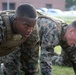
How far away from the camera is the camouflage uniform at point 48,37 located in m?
4.88

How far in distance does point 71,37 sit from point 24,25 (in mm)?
954

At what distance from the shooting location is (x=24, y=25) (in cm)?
413

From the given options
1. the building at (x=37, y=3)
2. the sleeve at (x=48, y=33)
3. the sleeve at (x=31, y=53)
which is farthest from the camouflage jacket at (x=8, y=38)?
the building at (x=37, y=3)

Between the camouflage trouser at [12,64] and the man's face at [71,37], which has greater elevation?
the man's face at [71,37]

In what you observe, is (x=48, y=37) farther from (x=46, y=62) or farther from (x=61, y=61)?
(x=61, y=61)

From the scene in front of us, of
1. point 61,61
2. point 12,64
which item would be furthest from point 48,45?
point 61,61

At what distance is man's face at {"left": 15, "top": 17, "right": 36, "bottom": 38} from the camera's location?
409cm

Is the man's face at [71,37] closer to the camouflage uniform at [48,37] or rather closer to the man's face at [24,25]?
the camouflage uniform at [48,37]

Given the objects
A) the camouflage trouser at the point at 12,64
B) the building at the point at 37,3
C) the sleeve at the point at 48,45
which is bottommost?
the building at the point at 37,3

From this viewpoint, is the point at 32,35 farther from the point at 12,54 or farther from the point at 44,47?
the point at 12,54

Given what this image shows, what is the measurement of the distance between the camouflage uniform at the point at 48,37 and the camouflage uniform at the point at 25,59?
0.15 m

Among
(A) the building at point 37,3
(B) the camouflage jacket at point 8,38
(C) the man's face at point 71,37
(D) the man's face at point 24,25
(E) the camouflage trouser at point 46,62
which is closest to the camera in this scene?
(D) the man's face at point 24,25

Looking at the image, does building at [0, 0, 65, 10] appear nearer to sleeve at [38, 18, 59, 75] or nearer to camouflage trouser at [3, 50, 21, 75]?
camouflage trouser at [3, 50, 21, 75]

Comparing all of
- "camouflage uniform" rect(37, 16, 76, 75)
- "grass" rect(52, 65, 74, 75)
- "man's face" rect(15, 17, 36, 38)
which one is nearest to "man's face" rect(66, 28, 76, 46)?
"camouflage uniform" rect(37, 16, 76, 75)
